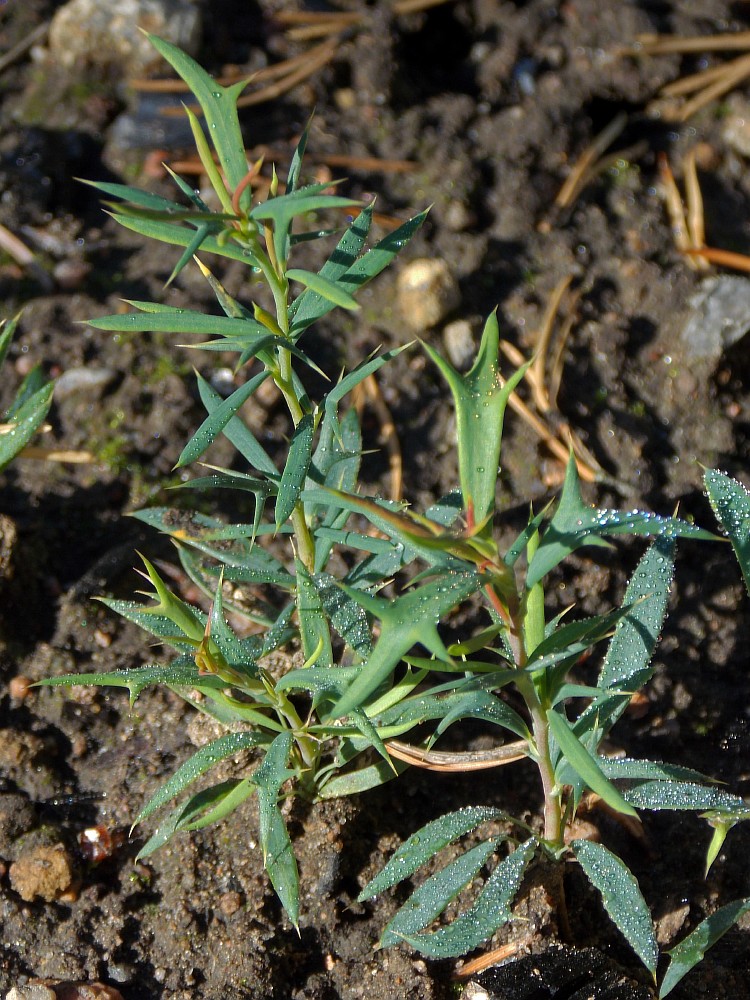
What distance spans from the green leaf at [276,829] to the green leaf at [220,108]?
1047 millimetres

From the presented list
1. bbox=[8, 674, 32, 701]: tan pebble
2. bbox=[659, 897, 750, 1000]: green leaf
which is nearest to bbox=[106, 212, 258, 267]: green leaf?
bbox=[8, 674, 32, 701]: tan pebble

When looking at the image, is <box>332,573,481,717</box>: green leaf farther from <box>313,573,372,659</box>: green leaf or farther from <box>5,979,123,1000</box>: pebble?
<box>5,979,123,1000</box>: pebble

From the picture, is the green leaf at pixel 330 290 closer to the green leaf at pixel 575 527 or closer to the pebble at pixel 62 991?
the green leaf at pixel 575 527

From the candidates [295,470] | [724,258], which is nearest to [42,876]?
[295,470]

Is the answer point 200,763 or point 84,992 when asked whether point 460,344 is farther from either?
point 84,992

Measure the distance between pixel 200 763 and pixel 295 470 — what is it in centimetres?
67

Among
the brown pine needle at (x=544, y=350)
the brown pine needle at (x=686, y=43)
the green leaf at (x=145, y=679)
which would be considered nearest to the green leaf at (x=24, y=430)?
the green leaf at (x=145, y=679)

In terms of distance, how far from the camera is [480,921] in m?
1.79

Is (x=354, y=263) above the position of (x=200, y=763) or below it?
above

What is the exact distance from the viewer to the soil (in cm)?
208

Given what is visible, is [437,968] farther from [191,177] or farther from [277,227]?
[191,177]

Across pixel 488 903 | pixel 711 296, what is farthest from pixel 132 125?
pixel 488 903

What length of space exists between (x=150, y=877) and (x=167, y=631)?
0.63 meters

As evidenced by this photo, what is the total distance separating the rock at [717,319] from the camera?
2.84m
